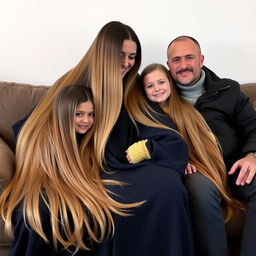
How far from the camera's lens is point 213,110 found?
165 centimetres

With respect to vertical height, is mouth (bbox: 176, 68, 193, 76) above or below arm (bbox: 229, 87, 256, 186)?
above

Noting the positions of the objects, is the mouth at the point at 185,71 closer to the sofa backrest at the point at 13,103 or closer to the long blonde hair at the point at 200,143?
the long blonde hair at the point at 200,143

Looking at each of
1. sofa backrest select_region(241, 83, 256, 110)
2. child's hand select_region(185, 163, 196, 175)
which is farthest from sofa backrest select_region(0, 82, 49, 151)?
sofa backrest select_region(241, 83, 256, 110)

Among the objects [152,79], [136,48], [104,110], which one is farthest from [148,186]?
[136,48]

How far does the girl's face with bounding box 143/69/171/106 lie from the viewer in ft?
5.10

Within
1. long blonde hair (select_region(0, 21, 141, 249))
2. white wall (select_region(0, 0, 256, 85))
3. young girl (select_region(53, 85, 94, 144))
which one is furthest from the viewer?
white wall (select_region(0, 0, 256, 85))

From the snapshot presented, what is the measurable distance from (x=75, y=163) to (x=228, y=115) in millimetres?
820

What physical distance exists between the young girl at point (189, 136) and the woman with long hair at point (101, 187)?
0.08m

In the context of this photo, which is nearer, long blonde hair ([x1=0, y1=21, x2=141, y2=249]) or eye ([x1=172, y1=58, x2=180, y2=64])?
long blonde hair ([x1=0, y1=21, x2=141, y2=249])

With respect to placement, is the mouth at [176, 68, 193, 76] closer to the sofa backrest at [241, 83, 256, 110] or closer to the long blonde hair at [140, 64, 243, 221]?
the long blonde hair at [140, 64, 243, 221]

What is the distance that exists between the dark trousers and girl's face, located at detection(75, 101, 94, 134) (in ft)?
1.59

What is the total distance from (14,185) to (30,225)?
198 mm

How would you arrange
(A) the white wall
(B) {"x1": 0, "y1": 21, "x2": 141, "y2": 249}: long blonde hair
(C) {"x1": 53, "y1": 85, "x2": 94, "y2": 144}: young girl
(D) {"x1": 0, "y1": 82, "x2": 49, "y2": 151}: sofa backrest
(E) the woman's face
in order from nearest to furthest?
1. (B) {"x1": 0, "y1": 21, "x2": 141, "y2": 249}: long blonde hair
2. (C) {"x1": 53, "y1": 85, "x2": 94, "y2": 144}: young girl
3. (E) the woman's face
4. (D) {"x1": 0, "y1": 82, "x2": 49, "y2": 151}: sofa backrest
5. (A) the white wall

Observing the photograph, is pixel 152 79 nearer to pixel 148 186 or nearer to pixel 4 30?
pixel 148 186
